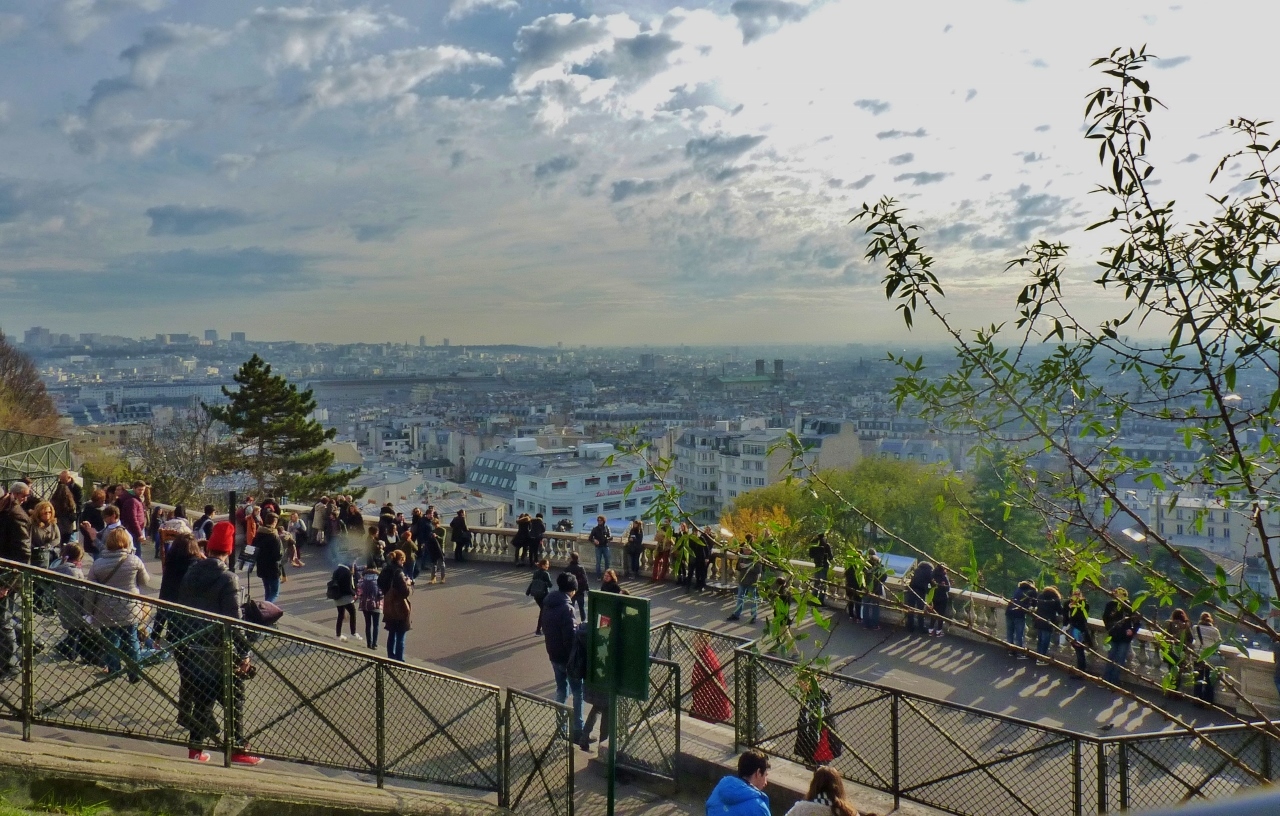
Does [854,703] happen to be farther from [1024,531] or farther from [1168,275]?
[1024,531]

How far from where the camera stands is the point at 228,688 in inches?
254

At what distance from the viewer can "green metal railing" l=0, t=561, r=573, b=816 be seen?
235 inches

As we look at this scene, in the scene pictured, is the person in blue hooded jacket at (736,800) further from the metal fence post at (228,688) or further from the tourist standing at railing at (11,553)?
the tourist standing at railing at (11,553)

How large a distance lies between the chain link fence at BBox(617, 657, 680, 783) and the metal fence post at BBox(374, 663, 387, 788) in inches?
95.9

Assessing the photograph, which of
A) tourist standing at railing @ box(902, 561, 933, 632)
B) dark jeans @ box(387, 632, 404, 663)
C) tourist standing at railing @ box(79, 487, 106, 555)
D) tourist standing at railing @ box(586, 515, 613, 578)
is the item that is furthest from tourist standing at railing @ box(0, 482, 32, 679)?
tourist standing at railing @ box(902, 561, 933, 632)

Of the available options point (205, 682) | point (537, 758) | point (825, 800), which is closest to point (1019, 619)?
point (537, 758)

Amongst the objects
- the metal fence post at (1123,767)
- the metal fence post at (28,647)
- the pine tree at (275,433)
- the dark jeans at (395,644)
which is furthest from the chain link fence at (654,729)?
the pine tree at (275,433)

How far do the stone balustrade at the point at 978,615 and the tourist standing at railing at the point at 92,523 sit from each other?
7.02 meters

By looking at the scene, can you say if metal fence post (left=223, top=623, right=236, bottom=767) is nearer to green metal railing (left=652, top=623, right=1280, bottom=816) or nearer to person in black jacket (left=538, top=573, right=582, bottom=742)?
person in black jacket (left=538, top=573, right=582, bottom=742)

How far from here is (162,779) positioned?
18.2ft

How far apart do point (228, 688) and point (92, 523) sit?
8.40 m

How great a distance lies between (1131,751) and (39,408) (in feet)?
224

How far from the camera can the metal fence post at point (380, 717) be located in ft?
23.3

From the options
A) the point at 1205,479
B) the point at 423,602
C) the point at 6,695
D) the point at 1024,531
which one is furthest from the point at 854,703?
the point at 1024,531
